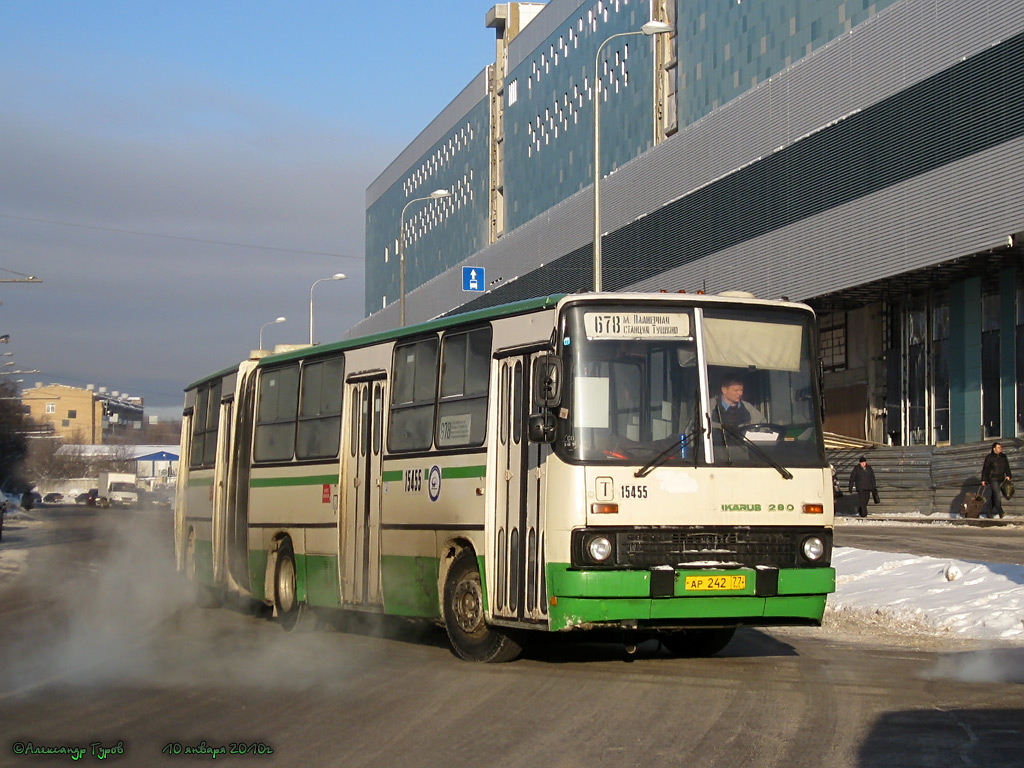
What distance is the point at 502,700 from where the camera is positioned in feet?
31.3

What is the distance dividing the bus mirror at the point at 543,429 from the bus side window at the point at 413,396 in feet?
7.14

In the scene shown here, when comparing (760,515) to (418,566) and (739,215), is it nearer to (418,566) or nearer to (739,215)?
(418,566)

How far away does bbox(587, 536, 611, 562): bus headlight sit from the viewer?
34.3 feet

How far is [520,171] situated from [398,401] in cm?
6170

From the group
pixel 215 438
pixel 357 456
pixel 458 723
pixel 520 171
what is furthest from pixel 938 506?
pixel 520 171

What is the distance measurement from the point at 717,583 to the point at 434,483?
296 centimetres

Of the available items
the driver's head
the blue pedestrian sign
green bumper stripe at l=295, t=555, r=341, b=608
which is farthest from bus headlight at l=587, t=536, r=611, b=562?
the blue pedestrian sign

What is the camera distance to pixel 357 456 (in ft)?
46.2

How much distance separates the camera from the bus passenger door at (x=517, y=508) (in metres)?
10.9

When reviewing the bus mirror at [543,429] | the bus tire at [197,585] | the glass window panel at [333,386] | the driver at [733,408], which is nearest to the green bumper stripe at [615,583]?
the bus mirror at [543,429]

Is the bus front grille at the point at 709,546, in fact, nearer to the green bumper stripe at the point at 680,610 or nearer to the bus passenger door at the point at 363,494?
the green bumper stripe at the point at 680,610

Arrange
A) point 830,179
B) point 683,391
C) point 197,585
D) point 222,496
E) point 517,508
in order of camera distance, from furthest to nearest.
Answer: point 830,179
point 197,585
point 222,496
point 517,508
point 683,391

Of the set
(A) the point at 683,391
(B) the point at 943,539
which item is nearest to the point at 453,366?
(A) the point at 683,391

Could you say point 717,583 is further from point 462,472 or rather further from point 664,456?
point 462,472
